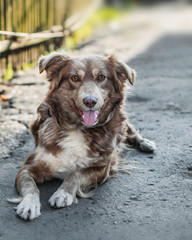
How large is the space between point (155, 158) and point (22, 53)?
16.7 ft

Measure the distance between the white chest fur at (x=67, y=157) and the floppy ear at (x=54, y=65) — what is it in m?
0.63

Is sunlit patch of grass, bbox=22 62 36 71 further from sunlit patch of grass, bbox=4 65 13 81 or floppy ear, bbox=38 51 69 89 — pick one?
floppy ear, bbox=38 51 69 89

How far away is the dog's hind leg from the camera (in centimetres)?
461

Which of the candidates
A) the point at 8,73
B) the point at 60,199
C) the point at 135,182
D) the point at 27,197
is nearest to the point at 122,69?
the point at 135,182

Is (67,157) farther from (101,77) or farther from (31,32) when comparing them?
(31,32)

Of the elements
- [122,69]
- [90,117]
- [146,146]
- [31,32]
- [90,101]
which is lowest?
[146,146]

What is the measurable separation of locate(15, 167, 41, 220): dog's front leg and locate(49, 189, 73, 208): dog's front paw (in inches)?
4.9

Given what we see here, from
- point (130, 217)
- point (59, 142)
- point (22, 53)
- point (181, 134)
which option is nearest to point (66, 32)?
point (22, 53)

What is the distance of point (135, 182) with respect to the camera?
12.6ft

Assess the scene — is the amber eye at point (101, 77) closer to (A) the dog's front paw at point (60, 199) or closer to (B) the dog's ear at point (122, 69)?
(B) the dog's ear at point (122, 69)

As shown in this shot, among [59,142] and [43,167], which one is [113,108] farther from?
[43,167]

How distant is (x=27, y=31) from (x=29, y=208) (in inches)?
259

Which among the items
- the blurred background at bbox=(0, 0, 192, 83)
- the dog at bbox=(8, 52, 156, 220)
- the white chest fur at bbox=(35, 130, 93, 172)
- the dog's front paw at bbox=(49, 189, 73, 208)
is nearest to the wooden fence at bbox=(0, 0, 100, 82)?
the blurred background at bbox=(0, 0, 192, 83)

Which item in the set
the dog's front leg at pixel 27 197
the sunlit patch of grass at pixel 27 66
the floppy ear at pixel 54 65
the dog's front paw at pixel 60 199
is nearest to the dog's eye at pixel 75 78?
the floppy ear at pixel 54 65
